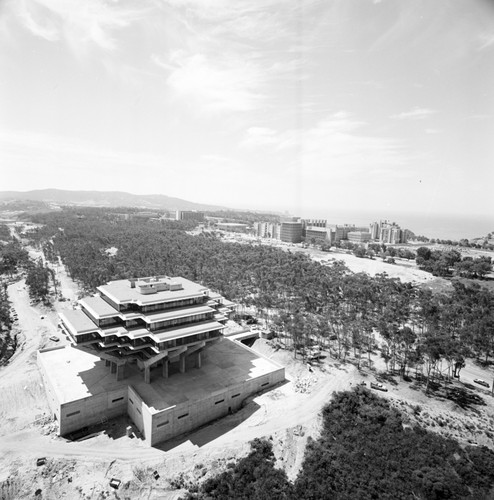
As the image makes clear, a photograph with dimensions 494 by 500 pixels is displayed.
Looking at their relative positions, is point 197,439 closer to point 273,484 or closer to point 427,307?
point 273,484

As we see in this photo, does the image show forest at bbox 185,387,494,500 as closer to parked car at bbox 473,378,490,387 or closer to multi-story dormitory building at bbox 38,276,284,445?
multi-story dormitory building at bbox 38,276,284,445

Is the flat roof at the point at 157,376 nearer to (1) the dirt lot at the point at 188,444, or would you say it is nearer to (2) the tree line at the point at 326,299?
(1) the dirt lot at the point at 188,444

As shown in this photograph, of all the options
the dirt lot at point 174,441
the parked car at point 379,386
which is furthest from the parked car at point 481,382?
the parked car at point 379,386

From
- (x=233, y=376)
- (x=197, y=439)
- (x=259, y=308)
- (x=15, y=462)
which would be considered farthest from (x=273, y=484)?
(x=259, y=308)

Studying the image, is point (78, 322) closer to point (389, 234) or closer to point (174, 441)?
point (174, 441)

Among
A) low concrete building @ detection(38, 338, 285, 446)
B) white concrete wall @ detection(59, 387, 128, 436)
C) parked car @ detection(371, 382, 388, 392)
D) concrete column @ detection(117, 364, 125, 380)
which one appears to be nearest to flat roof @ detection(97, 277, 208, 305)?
concrete column @ detection(117, 364, 125, 380)

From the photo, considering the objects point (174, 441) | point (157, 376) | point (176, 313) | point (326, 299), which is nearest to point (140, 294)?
point (176, 313)

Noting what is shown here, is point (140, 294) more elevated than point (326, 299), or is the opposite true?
point (140, 294)
